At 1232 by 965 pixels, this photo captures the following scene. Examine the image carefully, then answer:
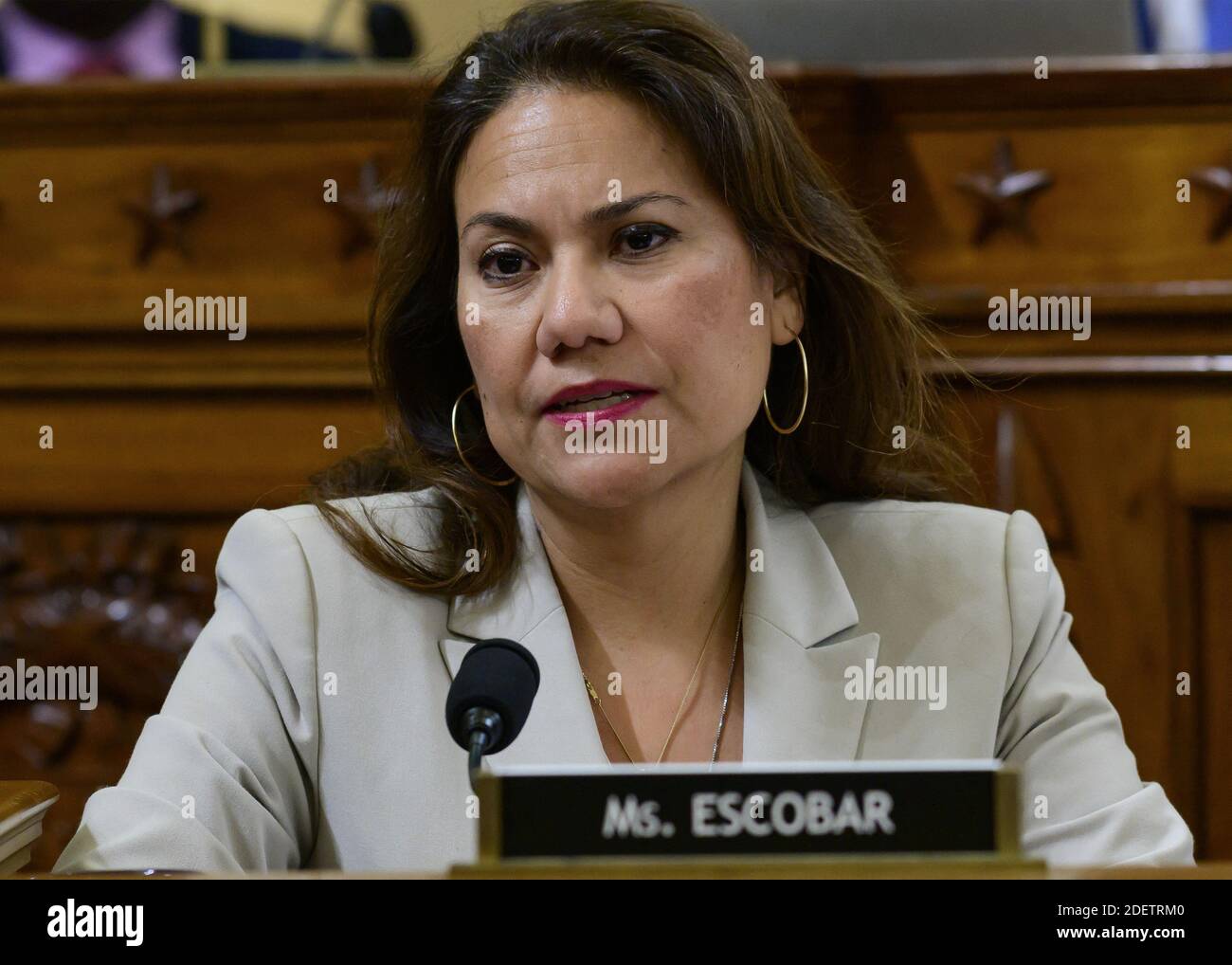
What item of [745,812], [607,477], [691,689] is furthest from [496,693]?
[691,689]

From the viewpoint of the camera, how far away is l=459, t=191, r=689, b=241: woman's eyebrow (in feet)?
4.18

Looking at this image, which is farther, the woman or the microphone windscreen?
the woman

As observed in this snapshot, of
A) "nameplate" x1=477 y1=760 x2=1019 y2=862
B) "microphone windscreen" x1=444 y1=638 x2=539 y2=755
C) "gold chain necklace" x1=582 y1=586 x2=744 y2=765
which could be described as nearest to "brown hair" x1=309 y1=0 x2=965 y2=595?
"gold chain necklace" x1=582 y1=586 x2=744 y2=765

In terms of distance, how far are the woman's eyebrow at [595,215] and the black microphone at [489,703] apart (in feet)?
1.58

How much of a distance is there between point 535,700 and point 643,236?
0.42 m

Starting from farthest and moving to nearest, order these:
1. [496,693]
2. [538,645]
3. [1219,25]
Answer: [1219,25] < [538,645] < [496,693]

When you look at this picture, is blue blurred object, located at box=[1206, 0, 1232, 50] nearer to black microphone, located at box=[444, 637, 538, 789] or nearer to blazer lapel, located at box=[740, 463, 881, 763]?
blazer lapel, located at box=[740, 463, 881, 763]

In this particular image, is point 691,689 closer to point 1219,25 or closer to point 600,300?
point 600,300

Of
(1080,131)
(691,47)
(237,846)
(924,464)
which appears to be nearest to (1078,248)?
(1080,131)

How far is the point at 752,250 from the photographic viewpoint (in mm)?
1379

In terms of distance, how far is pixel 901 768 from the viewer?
0.78 metres

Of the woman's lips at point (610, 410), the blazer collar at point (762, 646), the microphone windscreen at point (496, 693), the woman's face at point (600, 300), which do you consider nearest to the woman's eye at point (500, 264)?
the woman's face at point (600, 300)
